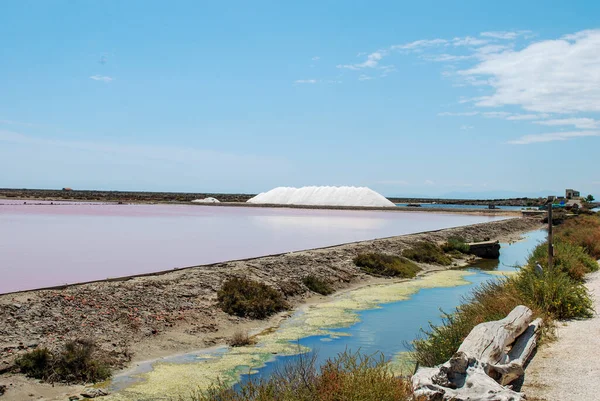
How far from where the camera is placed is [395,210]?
6881cm

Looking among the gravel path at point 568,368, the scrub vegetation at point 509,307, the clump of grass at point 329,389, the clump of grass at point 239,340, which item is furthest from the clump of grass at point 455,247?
the clump of grass at point 329,389

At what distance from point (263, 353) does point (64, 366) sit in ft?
9.44

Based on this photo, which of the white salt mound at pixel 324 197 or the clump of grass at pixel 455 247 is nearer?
the clump of grass at pixel 455 247

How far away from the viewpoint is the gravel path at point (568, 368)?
19.0 ft

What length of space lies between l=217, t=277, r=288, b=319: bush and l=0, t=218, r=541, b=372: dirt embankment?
0.25 metres

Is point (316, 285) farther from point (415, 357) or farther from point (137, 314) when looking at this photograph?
point (415, 357)

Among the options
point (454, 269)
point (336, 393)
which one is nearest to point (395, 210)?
point (454, 269)

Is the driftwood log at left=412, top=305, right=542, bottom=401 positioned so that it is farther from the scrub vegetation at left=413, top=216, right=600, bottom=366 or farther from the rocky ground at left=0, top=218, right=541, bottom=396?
the rocky ground at left=0, top=218, right=541, bottom=396

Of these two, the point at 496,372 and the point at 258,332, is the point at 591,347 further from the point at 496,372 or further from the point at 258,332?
the point at 258,332

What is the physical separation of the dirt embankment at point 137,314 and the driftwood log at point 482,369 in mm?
4783

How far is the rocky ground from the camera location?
8.64 meters

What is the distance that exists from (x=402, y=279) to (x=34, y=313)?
439 inches

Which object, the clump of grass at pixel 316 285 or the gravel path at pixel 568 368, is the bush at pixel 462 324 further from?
the clump of grass at pixel 316 285

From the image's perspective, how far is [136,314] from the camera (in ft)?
33.6
